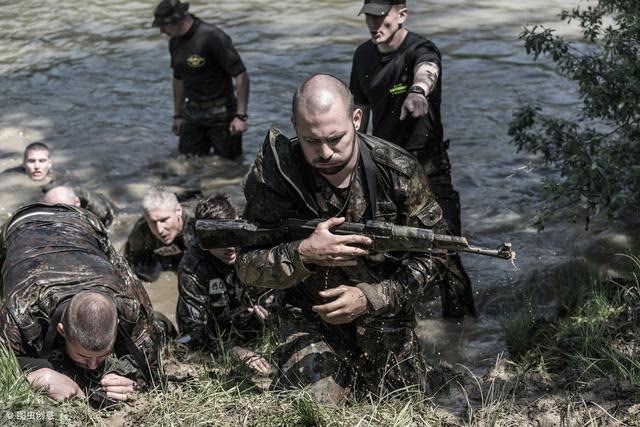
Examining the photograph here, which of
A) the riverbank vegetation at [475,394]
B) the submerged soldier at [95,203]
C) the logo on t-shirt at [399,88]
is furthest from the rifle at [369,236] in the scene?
the submerged soldier at [95,203]

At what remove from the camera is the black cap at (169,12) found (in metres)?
9.39

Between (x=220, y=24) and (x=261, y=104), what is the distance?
3.37 m

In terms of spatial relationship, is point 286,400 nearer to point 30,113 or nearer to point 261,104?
point 261,104

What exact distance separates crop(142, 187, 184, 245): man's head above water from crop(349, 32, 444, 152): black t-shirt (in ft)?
5.91

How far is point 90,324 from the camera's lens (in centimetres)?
507

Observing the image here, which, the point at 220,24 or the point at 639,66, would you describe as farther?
the point at 220,24

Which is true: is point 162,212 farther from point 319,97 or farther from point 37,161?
point 319,97

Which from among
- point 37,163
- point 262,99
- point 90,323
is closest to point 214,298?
point 90,323

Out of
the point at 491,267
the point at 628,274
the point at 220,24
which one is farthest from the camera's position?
the point at 220,24

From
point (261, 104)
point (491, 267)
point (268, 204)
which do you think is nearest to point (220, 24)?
point (261, 104)

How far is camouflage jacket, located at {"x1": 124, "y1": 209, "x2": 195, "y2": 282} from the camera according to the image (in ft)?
25.6

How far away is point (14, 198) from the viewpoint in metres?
9.38

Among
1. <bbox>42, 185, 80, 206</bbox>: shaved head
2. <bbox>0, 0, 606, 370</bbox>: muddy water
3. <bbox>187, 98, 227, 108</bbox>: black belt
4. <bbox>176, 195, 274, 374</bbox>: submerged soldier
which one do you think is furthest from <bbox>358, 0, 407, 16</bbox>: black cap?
<bbox>187, 98, 227, 108</bbox>: black belt

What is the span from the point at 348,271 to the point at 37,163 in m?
5.42
